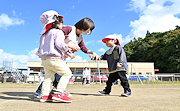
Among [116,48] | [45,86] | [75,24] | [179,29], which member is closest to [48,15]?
[75,24]

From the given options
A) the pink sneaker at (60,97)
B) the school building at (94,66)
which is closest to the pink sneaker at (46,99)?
the pink sneaker at (60,97)

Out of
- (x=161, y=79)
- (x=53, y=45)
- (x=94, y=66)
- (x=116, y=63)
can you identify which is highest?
(x=94, y=66)

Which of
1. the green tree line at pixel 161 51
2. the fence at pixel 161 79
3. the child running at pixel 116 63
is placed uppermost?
the green tree line at pixel 161 51

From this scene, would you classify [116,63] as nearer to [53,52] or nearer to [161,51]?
[53,52]

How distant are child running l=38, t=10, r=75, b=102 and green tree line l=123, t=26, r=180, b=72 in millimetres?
40675

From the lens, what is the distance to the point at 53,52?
9.31ft

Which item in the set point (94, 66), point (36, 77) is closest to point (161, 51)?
point (94, 66)

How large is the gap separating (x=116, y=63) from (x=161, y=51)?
146ft

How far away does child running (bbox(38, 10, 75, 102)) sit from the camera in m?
2.84

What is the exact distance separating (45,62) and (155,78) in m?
13.0

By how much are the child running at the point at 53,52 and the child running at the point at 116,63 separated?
1.62 metres

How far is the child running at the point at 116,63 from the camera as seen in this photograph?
13.8 feet

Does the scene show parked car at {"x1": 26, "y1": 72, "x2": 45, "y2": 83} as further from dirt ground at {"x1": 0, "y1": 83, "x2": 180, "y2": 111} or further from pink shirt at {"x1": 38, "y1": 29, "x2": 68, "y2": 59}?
pink shirt at {"x1": 38, "y1": 29, "x2": 68, "y2": 59}

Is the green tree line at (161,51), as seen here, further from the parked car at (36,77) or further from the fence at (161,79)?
the parked car at (36,77)
